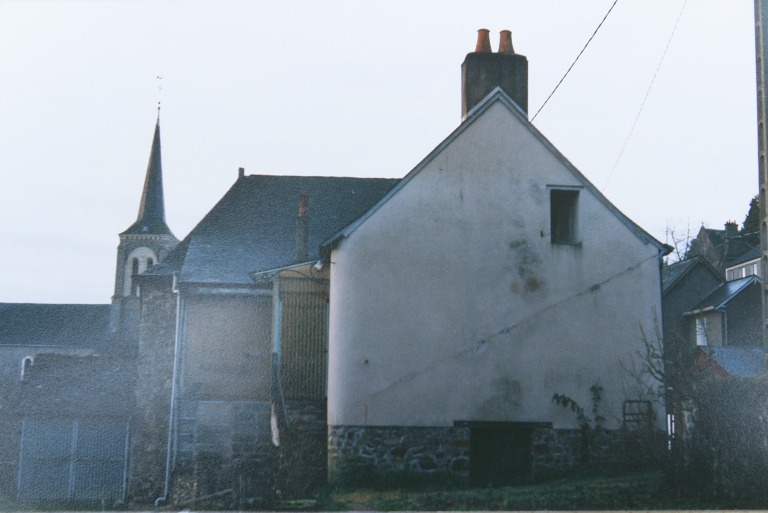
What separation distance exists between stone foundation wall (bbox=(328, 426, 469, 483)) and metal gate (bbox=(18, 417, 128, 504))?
405 inches

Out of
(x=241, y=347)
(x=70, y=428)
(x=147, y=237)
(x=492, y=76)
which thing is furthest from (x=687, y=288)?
(x=147, y=237)

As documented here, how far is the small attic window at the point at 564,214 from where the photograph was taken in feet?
48.9

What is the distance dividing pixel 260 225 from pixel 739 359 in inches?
557

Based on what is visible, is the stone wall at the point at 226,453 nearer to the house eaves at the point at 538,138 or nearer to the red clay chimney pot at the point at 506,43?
the house eaves at the point at 538,138

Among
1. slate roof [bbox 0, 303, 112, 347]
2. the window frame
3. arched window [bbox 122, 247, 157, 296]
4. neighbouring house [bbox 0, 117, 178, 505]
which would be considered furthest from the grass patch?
arched window [bbox 122, 247, 157, 296]

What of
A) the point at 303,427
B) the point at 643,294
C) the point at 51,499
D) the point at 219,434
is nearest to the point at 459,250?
the point at 643,294

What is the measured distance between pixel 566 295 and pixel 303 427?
5588 mm

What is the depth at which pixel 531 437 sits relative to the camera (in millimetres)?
14289

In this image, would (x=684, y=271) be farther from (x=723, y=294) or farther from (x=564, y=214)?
(x=564, y=214)

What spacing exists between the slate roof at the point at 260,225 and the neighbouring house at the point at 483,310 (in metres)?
7.90

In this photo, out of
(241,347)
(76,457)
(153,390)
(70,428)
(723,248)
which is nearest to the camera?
(241,347)

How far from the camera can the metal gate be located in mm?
21734

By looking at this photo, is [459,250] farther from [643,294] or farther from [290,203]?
[290,203]

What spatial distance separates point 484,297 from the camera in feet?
46.4
